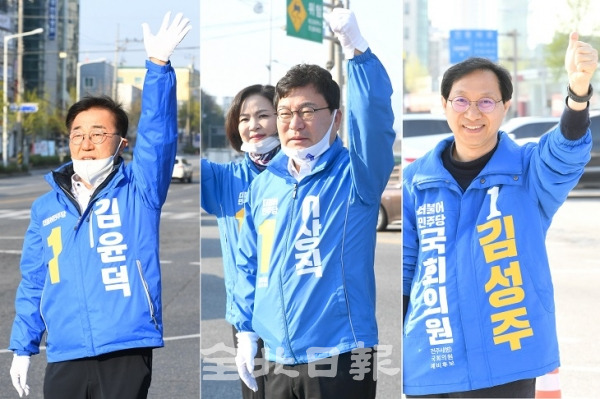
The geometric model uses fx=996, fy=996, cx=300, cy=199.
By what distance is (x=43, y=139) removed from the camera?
5160mm

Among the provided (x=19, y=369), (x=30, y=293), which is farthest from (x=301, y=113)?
(x=19, y=369)

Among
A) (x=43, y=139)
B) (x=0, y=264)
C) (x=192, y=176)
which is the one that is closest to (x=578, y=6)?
(x=0, y=264)

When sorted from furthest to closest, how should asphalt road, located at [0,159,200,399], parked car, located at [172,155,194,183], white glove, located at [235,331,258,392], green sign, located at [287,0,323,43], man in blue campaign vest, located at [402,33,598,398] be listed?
1. asphalt road, located at [0,159,200,399]
2. parked car, located at [172,155,194,183]
3. green sign, located at [287,0,323,43]
4. white glove, located at [235,331,258,392]
5. man in blue campaign vest, located at [402,33,598,398]

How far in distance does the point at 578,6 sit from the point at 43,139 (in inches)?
331

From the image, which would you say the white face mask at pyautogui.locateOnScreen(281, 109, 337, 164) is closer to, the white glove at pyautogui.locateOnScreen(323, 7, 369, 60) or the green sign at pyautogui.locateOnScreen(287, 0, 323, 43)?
the white glove at pyautogui.locateOnScreen(323, 7, 369, 60)

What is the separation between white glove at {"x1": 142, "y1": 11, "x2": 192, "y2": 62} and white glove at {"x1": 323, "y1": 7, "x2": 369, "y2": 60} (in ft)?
1.73

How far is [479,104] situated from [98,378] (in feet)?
3.85

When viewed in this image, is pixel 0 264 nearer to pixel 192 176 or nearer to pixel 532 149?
pixel 192 176

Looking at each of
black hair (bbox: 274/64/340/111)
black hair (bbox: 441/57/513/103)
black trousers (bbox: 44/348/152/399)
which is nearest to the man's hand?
black hair (bbox: 441/57/513/103)

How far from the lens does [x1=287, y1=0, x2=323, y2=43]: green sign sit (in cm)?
249

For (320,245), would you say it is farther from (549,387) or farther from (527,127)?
(527,127)

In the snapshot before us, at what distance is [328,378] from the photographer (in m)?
2.25

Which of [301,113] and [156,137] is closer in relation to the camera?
[301,113]

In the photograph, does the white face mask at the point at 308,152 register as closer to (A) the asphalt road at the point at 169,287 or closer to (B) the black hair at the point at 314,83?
(B) the black hair at the point at 314,83
